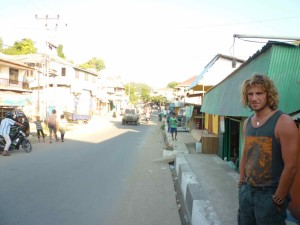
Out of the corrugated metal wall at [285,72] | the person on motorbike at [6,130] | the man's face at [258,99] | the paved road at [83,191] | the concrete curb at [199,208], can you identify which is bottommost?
the paved road at [83,191]

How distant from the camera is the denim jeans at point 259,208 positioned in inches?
99.4

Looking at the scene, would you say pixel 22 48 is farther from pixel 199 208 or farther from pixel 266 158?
pixel 266 158

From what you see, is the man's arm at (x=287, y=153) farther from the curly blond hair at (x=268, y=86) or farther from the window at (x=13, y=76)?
the window at (x=13, y=76)

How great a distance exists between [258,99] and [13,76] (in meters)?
33.8

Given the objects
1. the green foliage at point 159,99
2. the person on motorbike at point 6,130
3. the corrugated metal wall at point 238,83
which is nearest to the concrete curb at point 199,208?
the corrugated metal wall at point 238,83

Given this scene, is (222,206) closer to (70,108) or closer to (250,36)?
(250,36)

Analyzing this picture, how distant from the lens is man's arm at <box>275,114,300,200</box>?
7.96ft

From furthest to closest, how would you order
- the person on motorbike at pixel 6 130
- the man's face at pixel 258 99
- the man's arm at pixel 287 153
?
the person on motorbike at pixel 6 130
the man's face at pixel 258 99
the man's arm at pixel 287 153

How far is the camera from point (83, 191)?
6922 millimetres

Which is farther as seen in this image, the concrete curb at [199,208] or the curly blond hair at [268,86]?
the concrete curb at [199,208]

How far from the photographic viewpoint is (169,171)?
10.1 m

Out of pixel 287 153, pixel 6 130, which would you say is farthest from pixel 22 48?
pixel 287 153

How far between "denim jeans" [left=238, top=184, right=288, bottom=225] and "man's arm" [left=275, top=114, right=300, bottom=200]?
120 millimetres

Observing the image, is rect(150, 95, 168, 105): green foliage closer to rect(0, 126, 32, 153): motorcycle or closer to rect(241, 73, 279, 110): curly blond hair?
rect(0, 126, 32, 153): motorcycle
